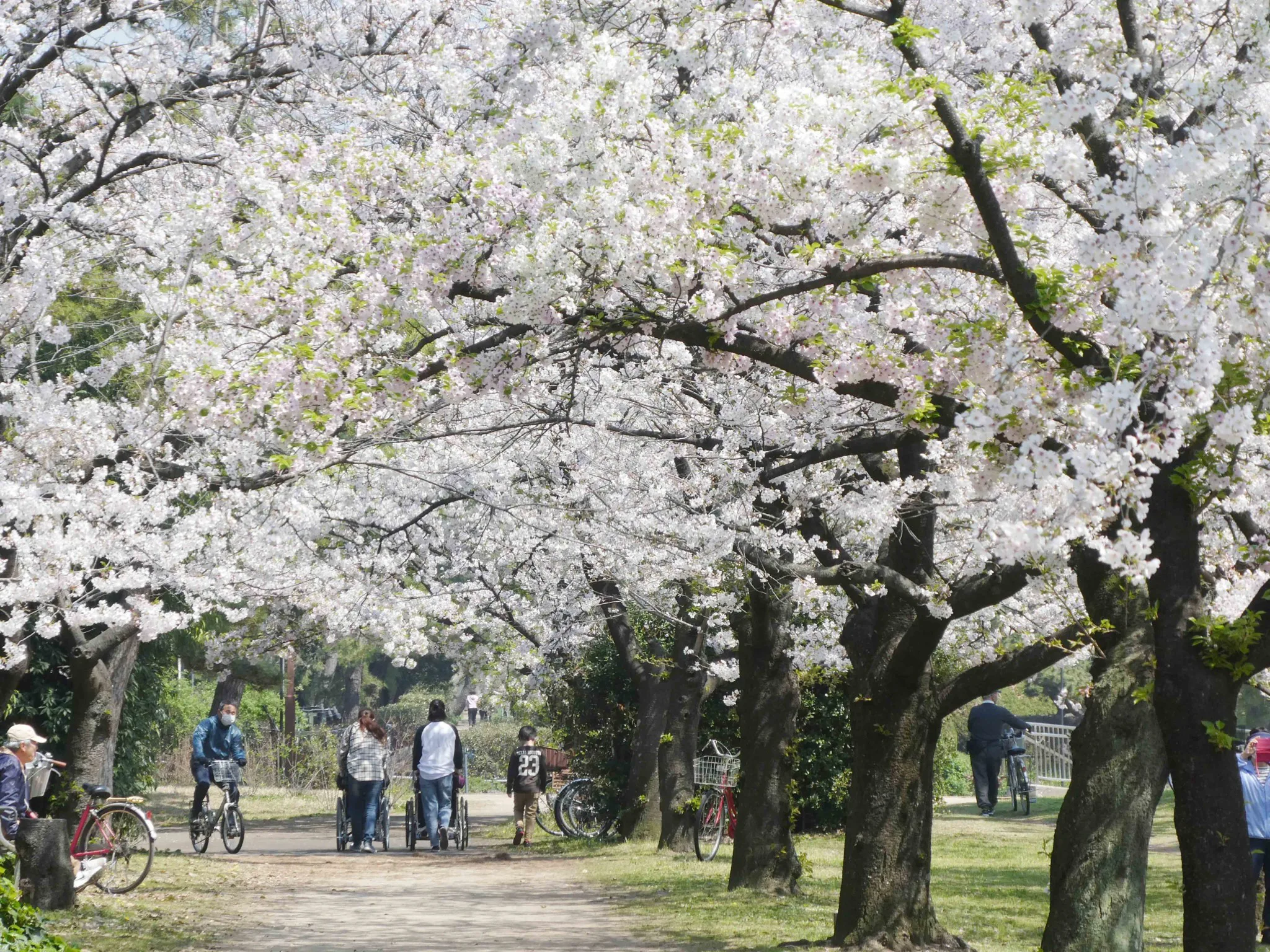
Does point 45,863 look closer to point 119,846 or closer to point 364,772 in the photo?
point 119,846

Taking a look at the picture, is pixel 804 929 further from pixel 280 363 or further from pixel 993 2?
pixel 993 2

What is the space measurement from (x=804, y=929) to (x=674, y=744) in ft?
21.3

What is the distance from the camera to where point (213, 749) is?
16297 millimetres

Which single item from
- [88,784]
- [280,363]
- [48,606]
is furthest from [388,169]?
[88,784]

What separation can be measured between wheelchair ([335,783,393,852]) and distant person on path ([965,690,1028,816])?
26.5 feet

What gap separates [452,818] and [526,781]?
3.29 feet

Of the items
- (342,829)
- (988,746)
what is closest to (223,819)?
(342,829)

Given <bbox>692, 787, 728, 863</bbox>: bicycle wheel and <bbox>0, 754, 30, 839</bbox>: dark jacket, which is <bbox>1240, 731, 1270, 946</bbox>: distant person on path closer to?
<bbox>692, 787, 728, 863</bbox>: bicycle wheel

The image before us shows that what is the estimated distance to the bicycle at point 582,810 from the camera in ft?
59.8

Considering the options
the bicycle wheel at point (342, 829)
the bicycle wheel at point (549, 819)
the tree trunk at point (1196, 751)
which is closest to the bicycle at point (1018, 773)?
the bicycle wheel at point (549, 819)

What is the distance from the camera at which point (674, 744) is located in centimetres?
1633

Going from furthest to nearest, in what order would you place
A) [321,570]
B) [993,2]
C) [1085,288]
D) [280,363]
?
1. [321,570]
2. [993,2]
3. [280,363]
4. [1085,288]

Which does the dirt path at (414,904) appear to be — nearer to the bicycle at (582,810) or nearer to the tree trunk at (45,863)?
the bicycle at (582,810)

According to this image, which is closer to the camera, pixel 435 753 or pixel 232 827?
pixel 232 827
